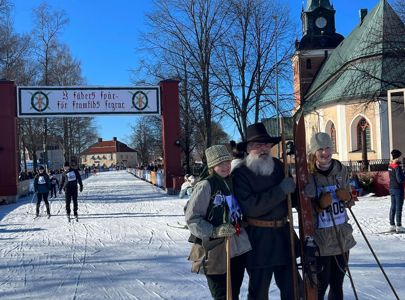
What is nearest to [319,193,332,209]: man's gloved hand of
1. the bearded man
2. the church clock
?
the bearded man

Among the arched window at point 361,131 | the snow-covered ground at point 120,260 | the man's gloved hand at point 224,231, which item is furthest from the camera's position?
the arched window at point 361,131

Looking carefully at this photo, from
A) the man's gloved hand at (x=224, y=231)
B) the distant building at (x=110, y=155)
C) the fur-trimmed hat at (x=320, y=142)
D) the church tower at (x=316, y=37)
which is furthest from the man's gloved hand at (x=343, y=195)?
the distant building at (x=110, y=155)

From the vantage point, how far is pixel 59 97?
73.9ft

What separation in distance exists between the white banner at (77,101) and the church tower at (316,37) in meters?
40.0

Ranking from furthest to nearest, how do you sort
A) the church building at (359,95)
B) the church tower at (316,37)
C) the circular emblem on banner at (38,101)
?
the church tower at (316,37), the church building at (359,95), the circular emblem on banner at (38,101)

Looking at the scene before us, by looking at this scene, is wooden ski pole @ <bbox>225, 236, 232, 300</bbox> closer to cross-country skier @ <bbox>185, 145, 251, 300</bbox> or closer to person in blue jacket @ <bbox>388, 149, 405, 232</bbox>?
cross-country skier @ <bbox>185, 145, 251, 300</bbox>

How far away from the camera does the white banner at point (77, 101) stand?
73.6ft

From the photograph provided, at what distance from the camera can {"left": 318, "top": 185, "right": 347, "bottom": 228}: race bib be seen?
4.28 m

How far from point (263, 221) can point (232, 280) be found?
607mm

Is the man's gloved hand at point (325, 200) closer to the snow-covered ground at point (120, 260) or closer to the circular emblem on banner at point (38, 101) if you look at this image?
the snow-covered ground at point (120, 260)

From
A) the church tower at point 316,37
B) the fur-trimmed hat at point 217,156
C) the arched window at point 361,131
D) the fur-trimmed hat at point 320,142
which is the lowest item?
Answer: the fur-trimmed hat at point 217,156

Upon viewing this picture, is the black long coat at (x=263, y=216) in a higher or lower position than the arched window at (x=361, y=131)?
lower

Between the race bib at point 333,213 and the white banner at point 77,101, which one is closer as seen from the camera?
the race bib at point 333,213

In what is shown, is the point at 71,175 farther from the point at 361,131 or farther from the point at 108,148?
the point at 108,148
